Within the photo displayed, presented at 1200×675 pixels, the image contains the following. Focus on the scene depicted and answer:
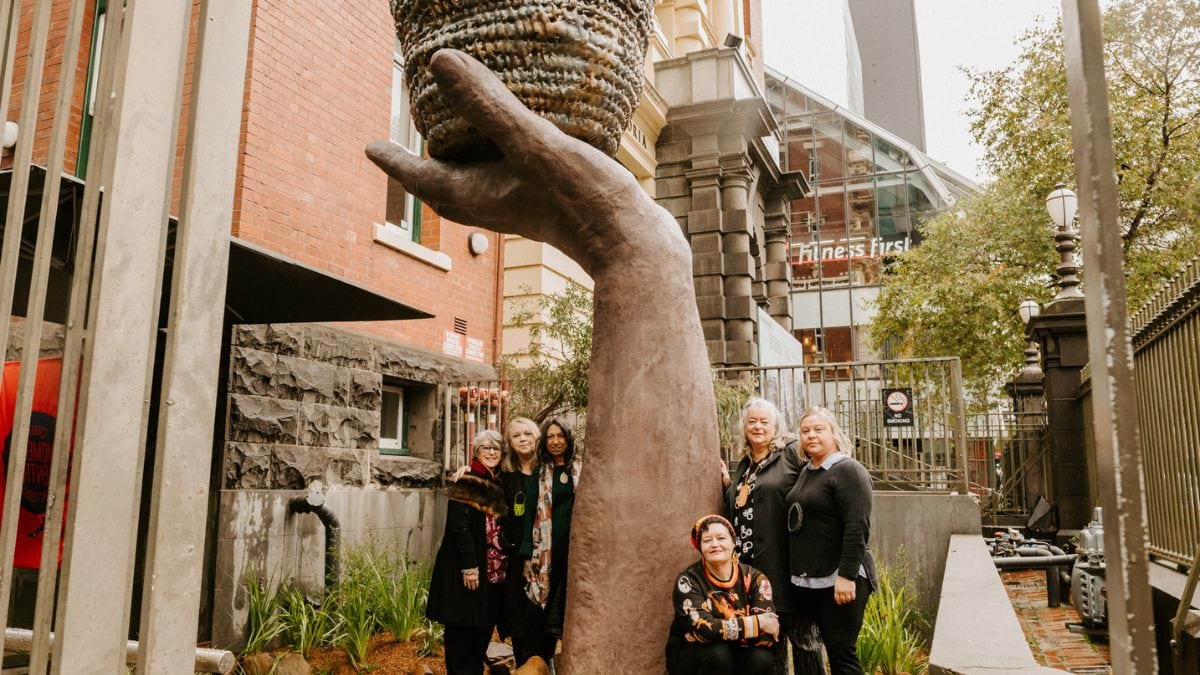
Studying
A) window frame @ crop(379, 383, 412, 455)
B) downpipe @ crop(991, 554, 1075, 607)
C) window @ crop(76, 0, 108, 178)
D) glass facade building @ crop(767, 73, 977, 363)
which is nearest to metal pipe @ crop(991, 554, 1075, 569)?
downpipe @ crop(991, 554, 1075, 607)

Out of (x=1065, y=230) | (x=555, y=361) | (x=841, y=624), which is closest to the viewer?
(x=841, y=624)

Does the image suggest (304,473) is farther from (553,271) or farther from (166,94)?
(166,94)

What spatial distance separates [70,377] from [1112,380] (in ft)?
5.85

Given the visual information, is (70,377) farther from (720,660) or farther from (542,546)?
(542,546)

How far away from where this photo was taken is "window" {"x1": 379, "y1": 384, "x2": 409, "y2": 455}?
9.58m

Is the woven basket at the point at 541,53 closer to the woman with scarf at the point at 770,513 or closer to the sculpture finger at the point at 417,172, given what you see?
the sculpture finger at the point at 417,172

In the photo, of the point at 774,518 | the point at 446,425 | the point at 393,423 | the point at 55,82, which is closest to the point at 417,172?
the point at 774,518

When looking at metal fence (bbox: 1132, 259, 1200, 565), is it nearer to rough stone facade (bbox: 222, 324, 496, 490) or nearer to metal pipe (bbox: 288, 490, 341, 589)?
metal pipe (bbox: 288, 490, 341, 589)

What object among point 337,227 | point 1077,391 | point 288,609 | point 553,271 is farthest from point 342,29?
point 1077,391

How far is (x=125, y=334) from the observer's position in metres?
1.77

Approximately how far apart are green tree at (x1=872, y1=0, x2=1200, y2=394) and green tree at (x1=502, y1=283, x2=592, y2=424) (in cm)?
804

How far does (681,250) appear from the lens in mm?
3287

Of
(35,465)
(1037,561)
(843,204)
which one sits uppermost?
(843,204)

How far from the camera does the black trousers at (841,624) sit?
4.33m
